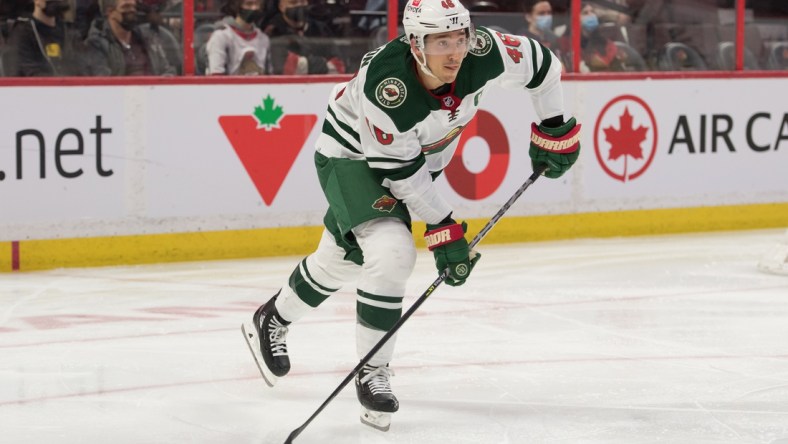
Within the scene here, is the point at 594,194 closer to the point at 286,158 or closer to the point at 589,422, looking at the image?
the point at 286,158

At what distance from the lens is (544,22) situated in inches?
274

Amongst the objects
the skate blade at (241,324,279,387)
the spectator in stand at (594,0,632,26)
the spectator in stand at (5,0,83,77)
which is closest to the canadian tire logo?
the spectator in stand at (5,0,83,77)

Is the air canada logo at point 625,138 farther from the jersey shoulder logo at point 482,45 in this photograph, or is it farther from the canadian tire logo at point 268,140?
the jersey shoulder logo at point 482,45

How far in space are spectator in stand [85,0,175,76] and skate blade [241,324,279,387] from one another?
2399 millimetres

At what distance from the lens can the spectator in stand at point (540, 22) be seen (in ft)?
22.6

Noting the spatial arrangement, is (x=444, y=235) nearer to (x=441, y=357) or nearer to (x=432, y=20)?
(x=432, y=20)

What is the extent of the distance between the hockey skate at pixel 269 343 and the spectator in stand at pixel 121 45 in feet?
7.98

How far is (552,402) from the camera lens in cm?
361

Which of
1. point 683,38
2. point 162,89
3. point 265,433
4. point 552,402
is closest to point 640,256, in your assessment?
point 683,38

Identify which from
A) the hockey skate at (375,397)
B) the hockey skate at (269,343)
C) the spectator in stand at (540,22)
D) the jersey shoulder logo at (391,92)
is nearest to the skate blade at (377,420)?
the hockey skate at (375,397)

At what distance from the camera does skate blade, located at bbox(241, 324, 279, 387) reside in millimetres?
3766

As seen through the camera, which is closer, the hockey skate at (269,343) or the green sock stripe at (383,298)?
the green sock stripe at (383,298)

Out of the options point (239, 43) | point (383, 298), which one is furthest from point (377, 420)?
point (239, 43)

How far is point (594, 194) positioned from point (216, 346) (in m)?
3.13
